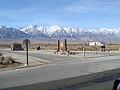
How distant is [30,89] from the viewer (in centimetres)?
1370

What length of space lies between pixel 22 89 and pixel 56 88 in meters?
1.51

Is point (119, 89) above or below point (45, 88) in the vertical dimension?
above

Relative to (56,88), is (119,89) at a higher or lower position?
higher

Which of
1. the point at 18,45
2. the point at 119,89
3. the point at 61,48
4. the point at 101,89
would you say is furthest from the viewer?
the point at 18,45

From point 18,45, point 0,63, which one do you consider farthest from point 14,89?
point 18,45

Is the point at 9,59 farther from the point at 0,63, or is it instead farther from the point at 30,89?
the point at 30,89

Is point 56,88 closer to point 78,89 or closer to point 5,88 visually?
point 78,89

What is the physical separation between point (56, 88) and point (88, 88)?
1.42 meters

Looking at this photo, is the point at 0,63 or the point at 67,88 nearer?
the point at 67,88

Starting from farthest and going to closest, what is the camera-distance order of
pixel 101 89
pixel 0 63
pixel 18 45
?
1. pixel 18 45
2. pixel 0 63
3. pixel 101 89

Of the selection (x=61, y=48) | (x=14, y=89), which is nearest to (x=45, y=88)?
(x=14, y=89)

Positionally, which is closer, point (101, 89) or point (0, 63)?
point (101, 89)

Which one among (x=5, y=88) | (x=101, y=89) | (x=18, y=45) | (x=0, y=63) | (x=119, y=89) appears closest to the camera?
(x=119, y=89)

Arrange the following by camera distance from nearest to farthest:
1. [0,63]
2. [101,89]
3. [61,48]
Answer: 1. [101,89]
2. [0,63]
3. [61,48]
